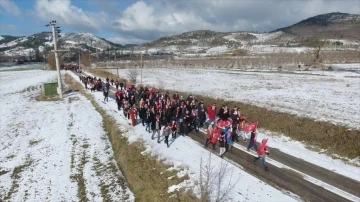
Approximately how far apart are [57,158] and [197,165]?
10.7m

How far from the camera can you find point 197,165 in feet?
53.3

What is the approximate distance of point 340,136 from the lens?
1839 centimetres

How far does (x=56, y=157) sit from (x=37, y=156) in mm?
1650

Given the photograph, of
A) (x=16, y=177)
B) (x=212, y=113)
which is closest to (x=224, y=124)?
(x=212, y=113)

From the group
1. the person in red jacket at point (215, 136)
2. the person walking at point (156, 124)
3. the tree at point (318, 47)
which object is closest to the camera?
the person in red jacket at point (215, 136)

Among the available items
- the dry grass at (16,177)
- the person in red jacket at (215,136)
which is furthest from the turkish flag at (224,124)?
the dry grass at (16,177)

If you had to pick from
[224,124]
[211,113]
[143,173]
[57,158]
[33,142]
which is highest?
[224,124]

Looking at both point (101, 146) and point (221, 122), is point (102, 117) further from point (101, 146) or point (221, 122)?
point (221, 122)

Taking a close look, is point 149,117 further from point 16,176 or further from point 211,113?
point 16,176

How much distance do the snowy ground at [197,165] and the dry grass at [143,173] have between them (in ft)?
1.56

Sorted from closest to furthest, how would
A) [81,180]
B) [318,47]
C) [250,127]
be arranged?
[81,180] → [250,127] → [318,47]

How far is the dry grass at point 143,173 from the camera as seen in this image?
565 inches

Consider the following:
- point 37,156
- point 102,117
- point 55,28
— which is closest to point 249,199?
point 37,156

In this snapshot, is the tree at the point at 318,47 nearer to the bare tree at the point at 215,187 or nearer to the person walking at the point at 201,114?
the person walking at the point at 201,114
